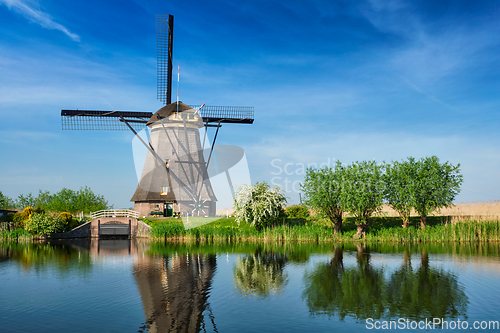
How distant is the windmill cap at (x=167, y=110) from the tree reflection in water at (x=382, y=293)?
28326 mm

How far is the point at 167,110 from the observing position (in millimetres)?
40969

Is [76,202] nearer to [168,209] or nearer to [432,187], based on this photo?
[168,209]

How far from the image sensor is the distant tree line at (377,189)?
32641 mm

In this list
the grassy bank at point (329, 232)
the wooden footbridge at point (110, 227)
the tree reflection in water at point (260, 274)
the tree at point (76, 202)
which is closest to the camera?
the tree reflection in water at point (260, 274)

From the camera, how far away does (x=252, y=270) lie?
17.9 m

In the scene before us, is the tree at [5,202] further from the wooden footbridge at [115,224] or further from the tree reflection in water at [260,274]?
the tree reflection in water at [260,274]

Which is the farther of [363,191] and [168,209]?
[168,209]

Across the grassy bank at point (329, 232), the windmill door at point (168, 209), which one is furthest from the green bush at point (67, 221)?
the grassy bank at point (329, 232)

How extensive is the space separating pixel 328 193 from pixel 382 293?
21163mm

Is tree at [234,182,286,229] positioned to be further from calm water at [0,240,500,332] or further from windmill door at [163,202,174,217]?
calm water at [0,240,500,332]

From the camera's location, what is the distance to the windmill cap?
4075 centimetres

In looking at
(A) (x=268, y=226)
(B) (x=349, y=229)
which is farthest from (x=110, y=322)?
(B) (x=349, y=229)

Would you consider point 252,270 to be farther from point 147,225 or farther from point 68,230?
point 68,230

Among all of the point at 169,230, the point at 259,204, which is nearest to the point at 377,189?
the point at 259,204
